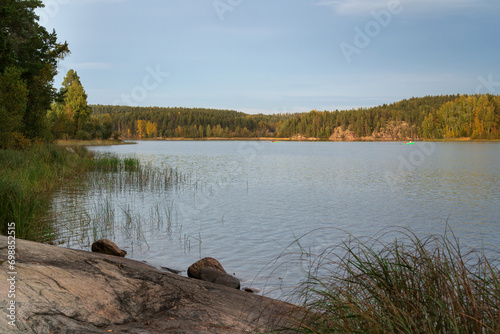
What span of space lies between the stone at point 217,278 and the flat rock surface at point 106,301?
113 cm

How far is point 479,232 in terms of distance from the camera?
43.8 ft

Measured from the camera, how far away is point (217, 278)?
25.7ft

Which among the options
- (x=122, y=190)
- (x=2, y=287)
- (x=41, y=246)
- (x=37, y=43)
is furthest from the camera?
(x=37, y=43)

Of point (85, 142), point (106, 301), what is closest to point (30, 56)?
point (106, 301)

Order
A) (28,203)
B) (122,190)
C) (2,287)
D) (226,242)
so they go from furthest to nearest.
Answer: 1. (122,190)
2. (226,242)
3. (28,203)
4. (2,287)

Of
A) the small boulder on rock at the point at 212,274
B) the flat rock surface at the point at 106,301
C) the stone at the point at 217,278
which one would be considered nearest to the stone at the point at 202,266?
the small boulder on rock at the point at 212,274

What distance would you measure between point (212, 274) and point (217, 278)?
0.15 metres

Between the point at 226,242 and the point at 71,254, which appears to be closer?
the point at 71,254

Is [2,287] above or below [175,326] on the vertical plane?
above

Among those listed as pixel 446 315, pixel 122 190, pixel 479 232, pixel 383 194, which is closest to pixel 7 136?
pixel 122 190

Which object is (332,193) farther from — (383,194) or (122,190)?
(122,190)

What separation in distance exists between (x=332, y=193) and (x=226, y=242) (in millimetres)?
11709

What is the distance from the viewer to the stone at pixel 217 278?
778cm

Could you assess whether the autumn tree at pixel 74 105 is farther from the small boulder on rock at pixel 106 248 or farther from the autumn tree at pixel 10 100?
the small boulder on rock at pixel 106 248
